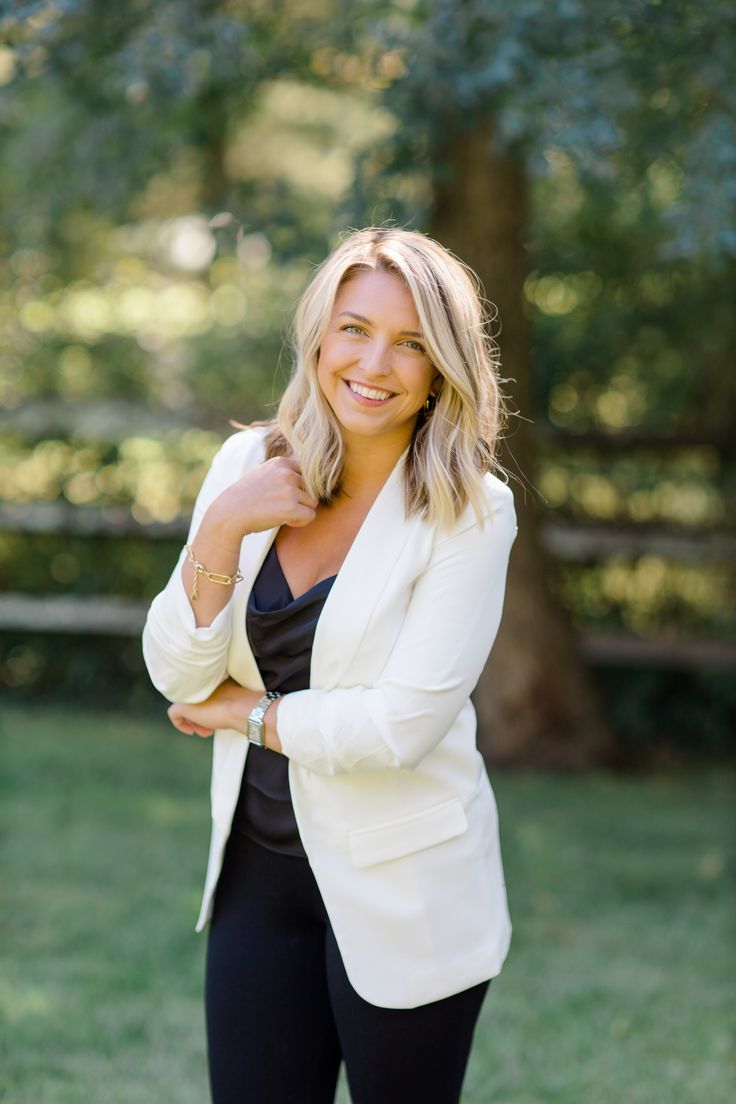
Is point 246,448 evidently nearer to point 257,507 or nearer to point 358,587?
point 257,507

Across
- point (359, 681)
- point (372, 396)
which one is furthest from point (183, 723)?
point (372, 396)

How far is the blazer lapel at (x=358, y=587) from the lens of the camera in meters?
2.06

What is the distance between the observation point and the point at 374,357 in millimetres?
2061

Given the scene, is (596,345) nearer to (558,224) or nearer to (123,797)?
(558,224)

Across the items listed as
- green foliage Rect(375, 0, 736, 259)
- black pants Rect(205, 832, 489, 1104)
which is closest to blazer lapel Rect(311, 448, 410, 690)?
black pants Rect(205, 832, 489, 1104)

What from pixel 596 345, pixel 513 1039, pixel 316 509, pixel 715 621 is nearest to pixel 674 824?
pixel 715 621

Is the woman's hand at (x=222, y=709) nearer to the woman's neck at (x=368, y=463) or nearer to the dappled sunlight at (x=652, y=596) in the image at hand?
the woman's neck at (x=368, y=463)

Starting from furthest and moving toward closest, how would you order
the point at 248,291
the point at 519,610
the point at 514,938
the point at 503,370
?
1. the point at 248,291
2. the point at 519,610
3. the point at 503,370
4. the point at 514,938

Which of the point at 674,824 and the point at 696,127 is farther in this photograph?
the point at 674,824

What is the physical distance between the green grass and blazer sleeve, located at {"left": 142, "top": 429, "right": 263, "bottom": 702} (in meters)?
1.62

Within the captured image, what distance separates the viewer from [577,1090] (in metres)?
3.45

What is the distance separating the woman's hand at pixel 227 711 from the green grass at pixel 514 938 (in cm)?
155

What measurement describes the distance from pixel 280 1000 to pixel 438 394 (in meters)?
1.07

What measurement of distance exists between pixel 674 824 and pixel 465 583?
4.15 meters
